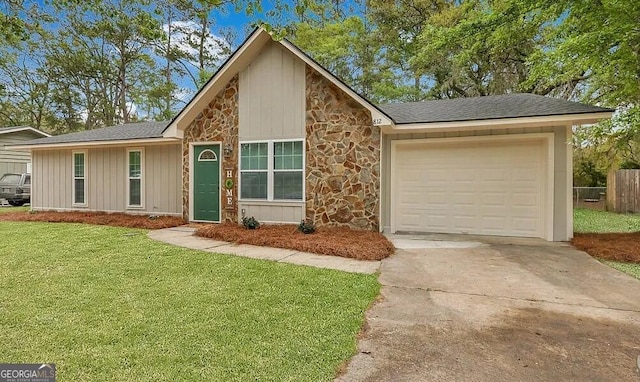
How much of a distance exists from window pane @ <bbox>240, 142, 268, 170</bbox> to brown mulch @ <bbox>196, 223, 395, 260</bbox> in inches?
63.6

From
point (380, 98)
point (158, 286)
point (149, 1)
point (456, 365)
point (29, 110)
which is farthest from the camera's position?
point (29, 110)

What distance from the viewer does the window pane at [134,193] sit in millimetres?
10930

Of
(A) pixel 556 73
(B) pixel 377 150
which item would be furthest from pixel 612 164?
(B) pixel 377 150

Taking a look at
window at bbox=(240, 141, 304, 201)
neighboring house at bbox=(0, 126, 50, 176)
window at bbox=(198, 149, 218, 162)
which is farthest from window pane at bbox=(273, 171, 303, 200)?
neighboring house at bbox=(0, 126, 50, 176)

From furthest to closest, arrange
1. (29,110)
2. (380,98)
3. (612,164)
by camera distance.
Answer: (29,110) → (380,98) → (612,164)

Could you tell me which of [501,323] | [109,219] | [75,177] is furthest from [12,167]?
[501,323]

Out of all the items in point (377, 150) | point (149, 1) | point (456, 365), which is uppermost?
point (149, 1)

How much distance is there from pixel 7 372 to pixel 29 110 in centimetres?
3063

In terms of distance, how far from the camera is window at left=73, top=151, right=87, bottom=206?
1173 centimetres

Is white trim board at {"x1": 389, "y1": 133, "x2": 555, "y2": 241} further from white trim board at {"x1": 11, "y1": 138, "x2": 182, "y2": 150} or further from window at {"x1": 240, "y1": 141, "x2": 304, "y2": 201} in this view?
white trim board at {"x1": 11, "y1": 138, "x2": 182, "y2": 150}

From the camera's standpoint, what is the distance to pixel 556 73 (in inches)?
356

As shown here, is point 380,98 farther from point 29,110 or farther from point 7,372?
point 29,110

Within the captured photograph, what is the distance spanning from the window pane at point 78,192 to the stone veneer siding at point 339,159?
9.04m

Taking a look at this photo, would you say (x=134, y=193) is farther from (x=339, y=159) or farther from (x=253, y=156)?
(x=339, y=159)
